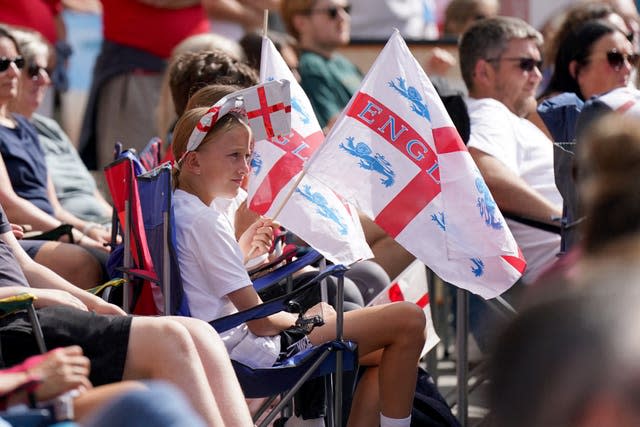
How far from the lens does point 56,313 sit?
136 inches

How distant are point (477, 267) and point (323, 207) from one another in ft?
1.86

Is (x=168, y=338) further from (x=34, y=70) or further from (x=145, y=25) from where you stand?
(x=145, y=25)

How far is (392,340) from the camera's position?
416 cm

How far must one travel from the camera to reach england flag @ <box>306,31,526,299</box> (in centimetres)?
414

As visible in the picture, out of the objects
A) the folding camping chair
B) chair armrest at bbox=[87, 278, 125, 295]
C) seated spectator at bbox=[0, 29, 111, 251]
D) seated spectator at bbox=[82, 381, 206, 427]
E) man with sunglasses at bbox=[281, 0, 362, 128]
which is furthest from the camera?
man with sunglasses at bbox=[281, 0, 362, 128]

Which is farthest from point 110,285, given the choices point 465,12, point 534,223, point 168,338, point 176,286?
point 465,12

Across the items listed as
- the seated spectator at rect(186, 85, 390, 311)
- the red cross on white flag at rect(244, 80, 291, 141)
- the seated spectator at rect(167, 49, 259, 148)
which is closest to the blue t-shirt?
the seated spectator at rect(167, 49, 259, 148)

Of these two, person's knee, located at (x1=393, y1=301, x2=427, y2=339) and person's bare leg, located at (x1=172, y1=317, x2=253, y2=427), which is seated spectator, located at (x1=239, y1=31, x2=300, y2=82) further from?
person's bare leg, located at (x1=172, y1=317, x2=253, y2=427)

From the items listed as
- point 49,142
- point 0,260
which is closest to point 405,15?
point 49,142

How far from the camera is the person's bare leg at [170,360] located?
328cm

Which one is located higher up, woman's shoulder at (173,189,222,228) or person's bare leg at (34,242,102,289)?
woman's shoulder at (173,189,222,228)

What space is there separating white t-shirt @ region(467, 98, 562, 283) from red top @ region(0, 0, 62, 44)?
276 centimetres

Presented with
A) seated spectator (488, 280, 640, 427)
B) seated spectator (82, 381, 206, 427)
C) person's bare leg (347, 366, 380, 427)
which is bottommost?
person's bare leg (347, 366, 380, 427)

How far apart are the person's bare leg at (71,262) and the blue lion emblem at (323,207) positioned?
3.09ft
